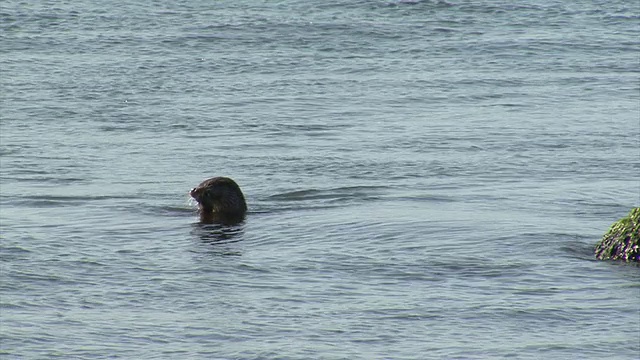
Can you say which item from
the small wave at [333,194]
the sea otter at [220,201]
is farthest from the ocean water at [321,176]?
the sea otter at [220,201]

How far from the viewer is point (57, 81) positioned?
18.9 metres

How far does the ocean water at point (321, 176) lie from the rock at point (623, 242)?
13 centimetres

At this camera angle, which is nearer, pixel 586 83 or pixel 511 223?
pixel 511 223

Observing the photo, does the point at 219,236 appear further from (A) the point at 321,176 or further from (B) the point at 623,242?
(B) the point at 623,242

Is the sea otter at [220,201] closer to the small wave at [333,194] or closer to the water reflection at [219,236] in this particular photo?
the water reflection at [219,236]

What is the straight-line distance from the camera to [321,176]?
46.3ft

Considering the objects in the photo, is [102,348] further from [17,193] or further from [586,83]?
[586,83]

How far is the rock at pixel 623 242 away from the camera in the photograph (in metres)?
10.6

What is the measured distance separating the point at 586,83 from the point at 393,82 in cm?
252

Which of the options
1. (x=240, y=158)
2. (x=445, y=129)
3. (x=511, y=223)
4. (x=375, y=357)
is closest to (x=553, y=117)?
(x=445, y=129)

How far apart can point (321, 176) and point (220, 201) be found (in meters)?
1.76

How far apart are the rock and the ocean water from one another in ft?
0.42

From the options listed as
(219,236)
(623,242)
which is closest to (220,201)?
(219,236)

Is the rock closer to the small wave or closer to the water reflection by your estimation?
the water reflection
